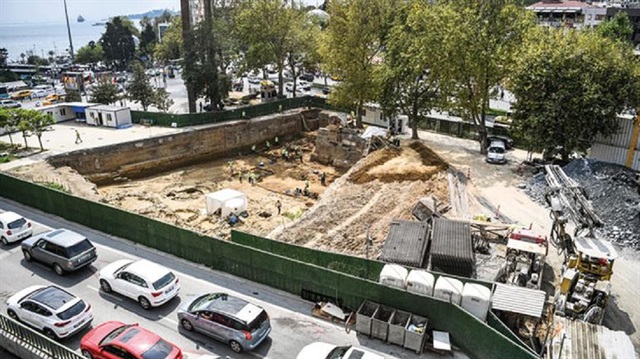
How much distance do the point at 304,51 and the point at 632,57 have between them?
34.3m

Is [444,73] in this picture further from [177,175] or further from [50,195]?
[50,195]

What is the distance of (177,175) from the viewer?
40.8 m

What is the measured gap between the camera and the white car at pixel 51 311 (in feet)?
51.5

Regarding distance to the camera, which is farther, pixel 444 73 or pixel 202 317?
pixel 444 73

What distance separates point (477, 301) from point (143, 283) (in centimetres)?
1262

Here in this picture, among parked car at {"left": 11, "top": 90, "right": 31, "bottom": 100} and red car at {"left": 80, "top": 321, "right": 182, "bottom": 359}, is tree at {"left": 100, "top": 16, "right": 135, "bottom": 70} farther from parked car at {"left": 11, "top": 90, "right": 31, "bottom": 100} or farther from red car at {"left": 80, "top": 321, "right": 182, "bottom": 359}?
red car at {"left": 80, "top": 321, "right": 182, "bottom": 359}

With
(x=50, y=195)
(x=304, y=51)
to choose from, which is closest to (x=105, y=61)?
(x=304, y=51)

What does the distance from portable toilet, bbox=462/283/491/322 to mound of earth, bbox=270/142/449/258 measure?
638 cm

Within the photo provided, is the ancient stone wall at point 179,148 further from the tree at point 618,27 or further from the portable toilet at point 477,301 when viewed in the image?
the tree at point 618,27

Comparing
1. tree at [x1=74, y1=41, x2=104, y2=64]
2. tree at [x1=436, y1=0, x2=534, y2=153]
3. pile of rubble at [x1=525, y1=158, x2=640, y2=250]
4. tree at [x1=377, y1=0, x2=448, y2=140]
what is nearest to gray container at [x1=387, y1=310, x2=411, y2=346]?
pile of rubble at [x1=525, y1=158, x2=640, y2=250]

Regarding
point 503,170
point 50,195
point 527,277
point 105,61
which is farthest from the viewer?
point 105,61

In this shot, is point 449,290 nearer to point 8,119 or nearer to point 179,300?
point 179,300

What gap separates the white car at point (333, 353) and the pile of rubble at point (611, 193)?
15424 mm

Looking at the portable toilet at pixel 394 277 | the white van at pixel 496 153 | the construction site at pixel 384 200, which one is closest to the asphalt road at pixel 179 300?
the portable toilet at pixel 394 277
